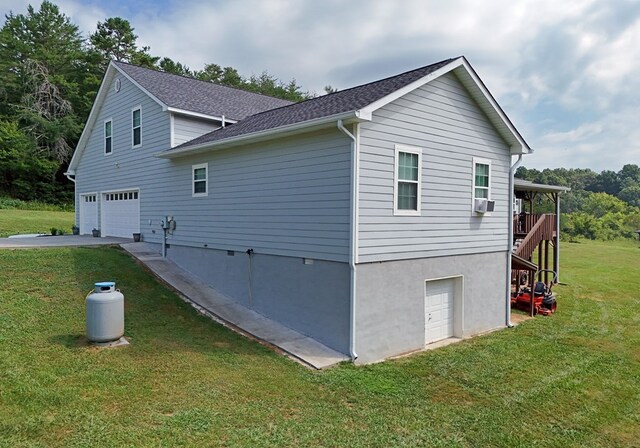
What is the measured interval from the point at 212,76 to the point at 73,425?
1728 inches

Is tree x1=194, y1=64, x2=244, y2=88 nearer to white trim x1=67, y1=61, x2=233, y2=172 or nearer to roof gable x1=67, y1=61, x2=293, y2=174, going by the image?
white trim x1=67, y1=61, x2=233, y2=172

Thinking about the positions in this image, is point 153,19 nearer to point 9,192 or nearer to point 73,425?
point 73,425

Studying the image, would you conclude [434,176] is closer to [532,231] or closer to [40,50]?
[532,231]

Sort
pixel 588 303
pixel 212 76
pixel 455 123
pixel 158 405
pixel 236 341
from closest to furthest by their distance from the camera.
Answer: pixel 158 405 → pixel 236 341 → pixel 455 123 → pixel 588 303 → pixel 212 76

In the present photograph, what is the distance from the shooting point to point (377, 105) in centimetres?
795

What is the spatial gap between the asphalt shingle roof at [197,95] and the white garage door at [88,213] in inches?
233

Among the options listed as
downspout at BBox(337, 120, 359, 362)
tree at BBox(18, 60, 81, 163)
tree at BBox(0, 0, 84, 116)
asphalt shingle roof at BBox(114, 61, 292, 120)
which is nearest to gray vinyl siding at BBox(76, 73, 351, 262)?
downspout at BBox(337, 120, 359, 362)

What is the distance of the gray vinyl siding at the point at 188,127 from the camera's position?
526 inches

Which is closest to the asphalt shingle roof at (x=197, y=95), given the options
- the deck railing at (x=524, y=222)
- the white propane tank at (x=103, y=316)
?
the white propane tank at (x=103, y=316)

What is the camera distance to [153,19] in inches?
593

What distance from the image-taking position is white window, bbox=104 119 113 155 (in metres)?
16.8

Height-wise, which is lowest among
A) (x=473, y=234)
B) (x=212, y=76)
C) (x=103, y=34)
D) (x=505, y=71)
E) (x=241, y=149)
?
(x=473, y=234)

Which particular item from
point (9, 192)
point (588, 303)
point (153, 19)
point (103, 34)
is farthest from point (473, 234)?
point (103, 34)

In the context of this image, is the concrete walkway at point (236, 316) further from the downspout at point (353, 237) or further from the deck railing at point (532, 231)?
the deck railing at point (532, 231)
